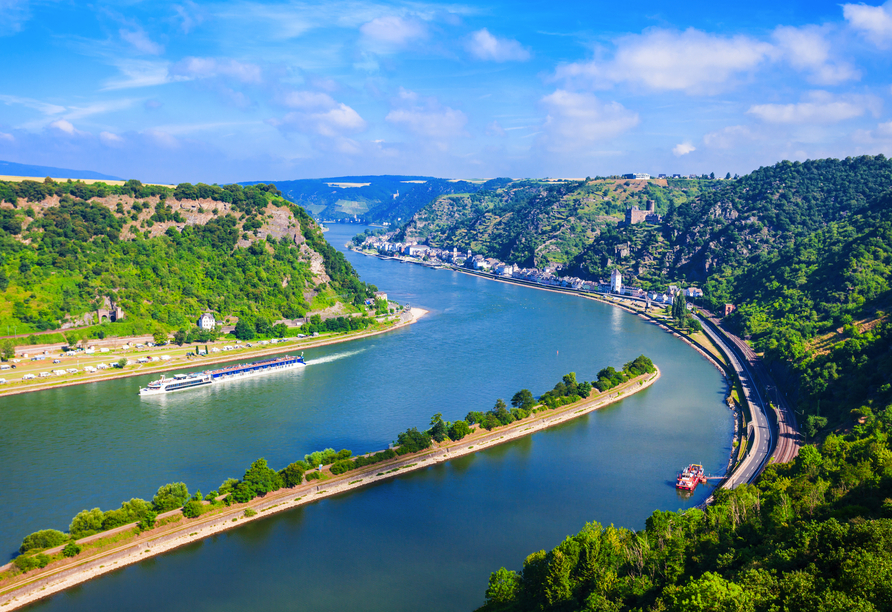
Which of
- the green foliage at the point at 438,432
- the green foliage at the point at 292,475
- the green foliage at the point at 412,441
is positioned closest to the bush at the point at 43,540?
the green foliage at the point at 292,475

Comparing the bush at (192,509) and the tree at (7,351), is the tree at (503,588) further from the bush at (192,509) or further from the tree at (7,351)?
the tree at (7,351)

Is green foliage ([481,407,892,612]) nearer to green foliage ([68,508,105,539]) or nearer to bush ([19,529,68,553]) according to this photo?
green foliage ([68,508,105,539])

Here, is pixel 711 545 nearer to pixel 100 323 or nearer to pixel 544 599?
pixel 544 599

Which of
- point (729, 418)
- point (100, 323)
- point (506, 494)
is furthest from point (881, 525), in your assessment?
point (100, 323)

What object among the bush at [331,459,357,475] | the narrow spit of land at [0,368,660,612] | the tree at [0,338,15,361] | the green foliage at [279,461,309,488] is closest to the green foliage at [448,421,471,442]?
the narrow spit of land at [0,368,660,612]

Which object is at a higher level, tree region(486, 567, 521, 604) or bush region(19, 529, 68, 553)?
bush region(19, 529, 68, 553)

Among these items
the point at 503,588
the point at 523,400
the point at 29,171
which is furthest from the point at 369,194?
the point at 503,588
